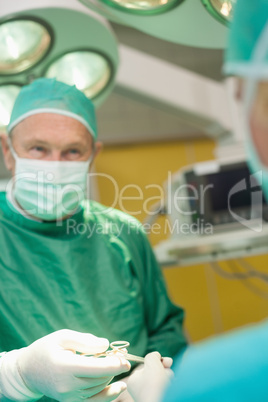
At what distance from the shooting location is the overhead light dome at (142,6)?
3.56 feet

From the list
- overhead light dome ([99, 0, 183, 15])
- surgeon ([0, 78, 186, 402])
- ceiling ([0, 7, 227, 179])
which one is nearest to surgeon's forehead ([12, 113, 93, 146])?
surgeon ([0, 78, 186, 402])

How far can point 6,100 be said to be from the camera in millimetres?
1503

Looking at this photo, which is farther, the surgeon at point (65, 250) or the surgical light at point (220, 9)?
the surgeon at point (65, 250)

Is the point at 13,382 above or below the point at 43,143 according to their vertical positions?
below

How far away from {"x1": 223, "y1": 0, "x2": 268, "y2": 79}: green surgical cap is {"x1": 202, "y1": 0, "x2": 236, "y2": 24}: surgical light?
48cm

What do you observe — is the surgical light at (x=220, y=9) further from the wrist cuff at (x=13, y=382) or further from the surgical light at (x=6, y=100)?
the wrist cuff at (x=13, y=382)

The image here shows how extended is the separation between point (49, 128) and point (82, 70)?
328 millimetres

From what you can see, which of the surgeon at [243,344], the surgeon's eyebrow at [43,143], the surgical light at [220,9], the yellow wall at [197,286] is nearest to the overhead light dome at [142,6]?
the surgical light at [220,9]

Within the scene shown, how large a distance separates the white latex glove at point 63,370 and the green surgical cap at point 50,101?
615 mm

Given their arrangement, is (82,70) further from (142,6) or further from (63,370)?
(63,370)

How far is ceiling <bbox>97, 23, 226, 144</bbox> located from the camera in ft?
11.3

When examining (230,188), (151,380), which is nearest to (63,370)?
(151,380)

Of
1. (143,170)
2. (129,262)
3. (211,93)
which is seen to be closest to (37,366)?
(129,262)

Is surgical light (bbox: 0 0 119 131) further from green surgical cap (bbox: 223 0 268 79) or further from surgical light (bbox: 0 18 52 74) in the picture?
green surgical cap (bbox: 223 0 268 79)
